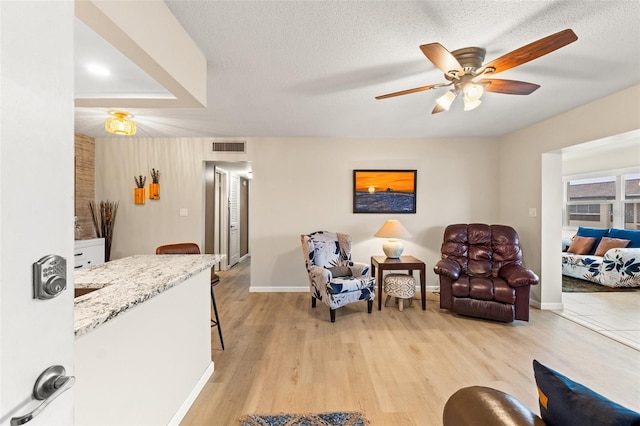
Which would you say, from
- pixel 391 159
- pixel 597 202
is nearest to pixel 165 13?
pixel 391 159

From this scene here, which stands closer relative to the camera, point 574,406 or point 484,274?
point 574,406

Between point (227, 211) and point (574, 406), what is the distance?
6197mm

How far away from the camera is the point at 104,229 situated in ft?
14.7

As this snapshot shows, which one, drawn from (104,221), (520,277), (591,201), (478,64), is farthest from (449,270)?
(104,221)

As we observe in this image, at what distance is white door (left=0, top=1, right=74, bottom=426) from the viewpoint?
0.53 m

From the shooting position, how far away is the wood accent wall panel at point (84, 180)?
13.7ft


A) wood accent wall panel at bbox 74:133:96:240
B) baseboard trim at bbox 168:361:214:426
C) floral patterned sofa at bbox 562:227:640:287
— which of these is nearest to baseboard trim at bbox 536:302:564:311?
floral patterned sofa at bbox 562:227:640:287

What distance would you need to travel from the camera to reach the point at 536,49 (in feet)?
5.32

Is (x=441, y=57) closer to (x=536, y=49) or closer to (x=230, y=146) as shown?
(x=536, y=49)

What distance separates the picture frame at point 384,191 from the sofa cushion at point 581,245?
3.42 meters

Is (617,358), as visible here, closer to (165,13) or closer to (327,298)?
(327,298)

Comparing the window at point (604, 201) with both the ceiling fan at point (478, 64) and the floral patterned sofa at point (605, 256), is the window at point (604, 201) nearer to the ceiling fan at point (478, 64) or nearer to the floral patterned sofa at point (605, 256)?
the floral patterned sofa at point (605, 256)

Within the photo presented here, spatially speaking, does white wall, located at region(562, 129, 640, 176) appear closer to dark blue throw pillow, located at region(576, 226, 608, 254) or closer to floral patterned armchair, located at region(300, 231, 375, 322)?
dark blue throw pillow, located at region(576, 226, 608, 254)

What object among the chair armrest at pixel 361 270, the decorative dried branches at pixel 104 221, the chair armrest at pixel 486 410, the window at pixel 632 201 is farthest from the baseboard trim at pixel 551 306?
the decorative dried branches at pixel 104 221
